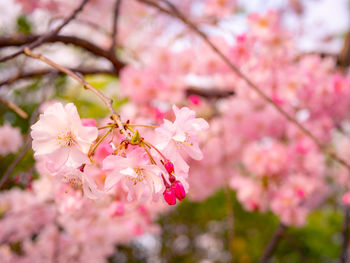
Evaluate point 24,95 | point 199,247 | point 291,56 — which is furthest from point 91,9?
point 199,247

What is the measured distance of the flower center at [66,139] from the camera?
0.50 meters

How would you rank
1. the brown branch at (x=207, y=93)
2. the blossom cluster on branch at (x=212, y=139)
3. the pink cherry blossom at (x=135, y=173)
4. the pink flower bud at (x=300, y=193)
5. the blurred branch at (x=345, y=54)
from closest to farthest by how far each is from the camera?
the pink cherry blossom at (x=135, y=173)
the blossom cluster on branch at (x=212, y=139)
the pink flower bud at (x=300, y=193)
the brown branch at (x=207, y=93)
the blurred branch at (x=345, y=54)

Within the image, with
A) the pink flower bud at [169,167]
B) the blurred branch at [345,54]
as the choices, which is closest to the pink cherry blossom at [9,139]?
the pink flower bud at [169,167]

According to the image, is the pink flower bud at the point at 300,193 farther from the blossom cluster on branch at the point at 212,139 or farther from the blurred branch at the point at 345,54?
the blurred branch at the point at 345,54

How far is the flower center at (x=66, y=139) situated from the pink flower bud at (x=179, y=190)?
16 centimetres

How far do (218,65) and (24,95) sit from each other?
126 centimetres

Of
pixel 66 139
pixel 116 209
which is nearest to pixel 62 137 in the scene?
pixel 66 139

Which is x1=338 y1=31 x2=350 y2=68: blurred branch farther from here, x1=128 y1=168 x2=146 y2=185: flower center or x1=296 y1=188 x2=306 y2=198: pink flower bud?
x1=128 y1=168 x2=146 y2=185: flower center

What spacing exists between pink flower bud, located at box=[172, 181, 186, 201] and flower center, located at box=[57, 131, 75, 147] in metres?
0.16

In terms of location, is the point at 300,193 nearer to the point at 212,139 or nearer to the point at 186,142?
the point at 212,139

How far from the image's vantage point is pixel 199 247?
4602mm

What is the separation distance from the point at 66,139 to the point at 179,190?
0.58 feet

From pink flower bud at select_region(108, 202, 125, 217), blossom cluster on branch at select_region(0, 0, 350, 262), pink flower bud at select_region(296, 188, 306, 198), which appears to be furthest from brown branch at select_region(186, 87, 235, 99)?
pink flower bud at select_region(108, 202, 125, 217)

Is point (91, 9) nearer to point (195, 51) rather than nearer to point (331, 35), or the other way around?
point (195, 51)
